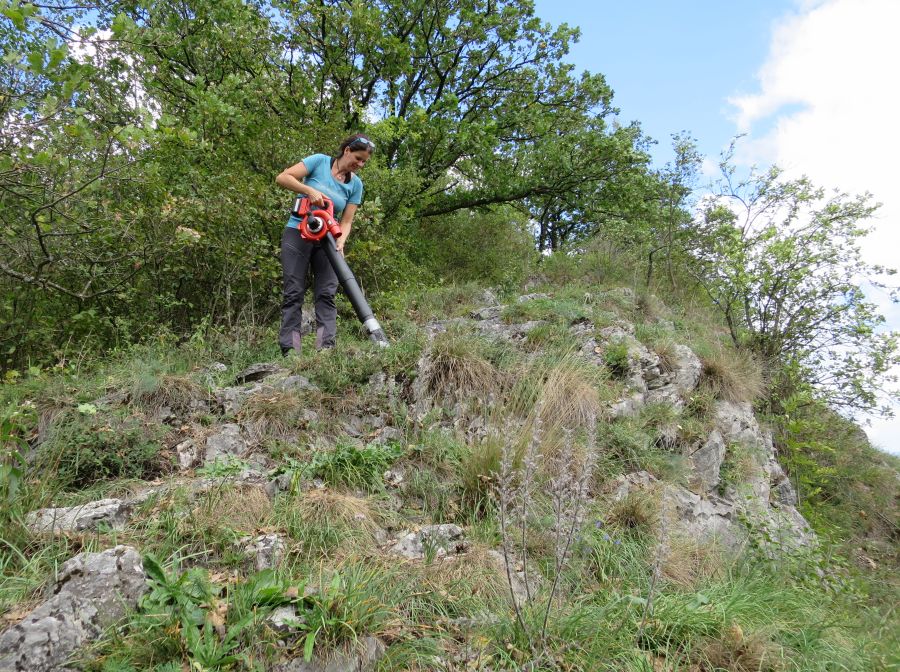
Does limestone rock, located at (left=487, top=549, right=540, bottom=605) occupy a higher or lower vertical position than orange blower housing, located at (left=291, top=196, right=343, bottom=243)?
lower

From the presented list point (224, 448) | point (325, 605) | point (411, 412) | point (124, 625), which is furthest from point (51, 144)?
point (325, 605)

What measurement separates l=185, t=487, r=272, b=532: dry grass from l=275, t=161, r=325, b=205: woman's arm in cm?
274

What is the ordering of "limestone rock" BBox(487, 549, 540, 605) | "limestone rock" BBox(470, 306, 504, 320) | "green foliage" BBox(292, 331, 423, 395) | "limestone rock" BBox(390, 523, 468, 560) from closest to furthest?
"limestone rock" BBox(487, 549, 540, 605), "limestone rock" BBox(390, 523, 468, 560), "green foliage" BBox(292, 331, 423, 395), "limestone rock" BBox(470, 306, 504, 320)

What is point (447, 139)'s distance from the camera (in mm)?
9438

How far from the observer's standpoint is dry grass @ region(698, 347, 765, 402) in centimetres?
542

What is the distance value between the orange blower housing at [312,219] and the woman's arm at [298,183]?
0.24 feet

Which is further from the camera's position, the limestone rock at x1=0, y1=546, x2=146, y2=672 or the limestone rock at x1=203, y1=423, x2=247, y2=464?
the limestone rock at x1=203, y1=423, x2=247, y2=464

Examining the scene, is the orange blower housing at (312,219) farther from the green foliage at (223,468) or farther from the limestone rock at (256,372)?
the green foliage at (223,468)

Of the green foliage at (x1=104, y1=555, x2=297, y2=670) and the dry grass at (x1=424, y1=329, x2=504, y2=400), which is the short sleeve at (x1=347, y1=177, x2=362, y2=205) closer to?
the dry grass at (x1=424, y1=329, x2=504, y2=400)

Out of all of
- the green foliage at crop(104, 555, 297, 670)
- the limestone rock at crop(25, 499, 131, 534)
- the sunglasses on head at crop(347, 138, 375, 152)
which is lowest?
the limestone rock at crop(25, 499, 131, 534)

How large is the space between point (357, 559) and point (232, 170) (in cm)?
476

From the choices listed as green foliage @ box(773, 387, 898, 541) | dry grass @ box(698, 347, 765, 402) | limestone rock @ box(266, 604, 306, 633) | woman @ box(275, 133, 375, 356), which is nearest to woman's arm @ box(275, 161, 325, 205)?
woman @ box(275, 133, 375, 356)

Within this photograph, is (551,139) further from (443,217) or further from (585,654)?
(585,654)

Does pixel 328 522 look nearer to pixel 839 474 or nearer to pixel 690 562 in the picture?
pixel 690 562
